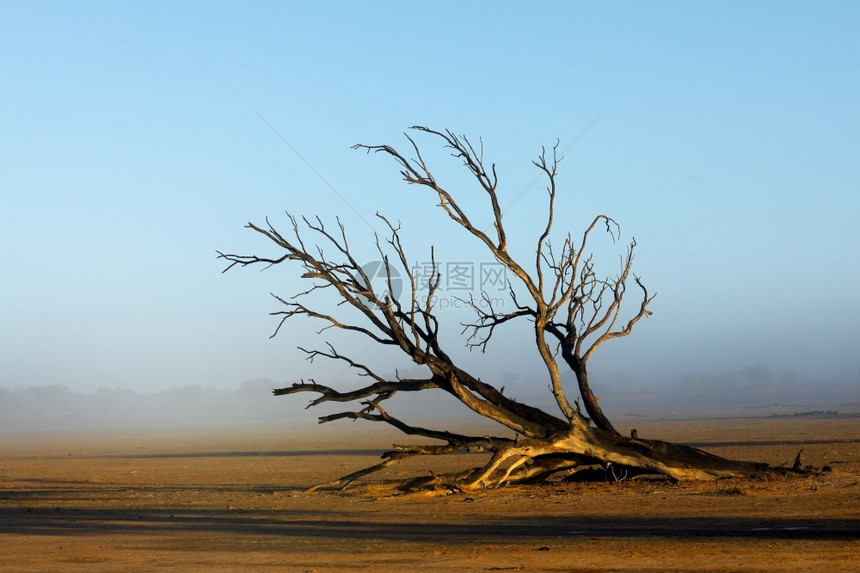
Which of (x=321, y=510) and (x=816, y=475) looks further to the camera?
(x=816, y=475)

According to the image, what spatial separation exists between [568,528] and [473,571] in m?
3.37

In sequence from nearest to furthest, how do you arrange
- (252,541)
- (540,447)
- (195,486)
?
(252,541)
(540,447)
(195,486)

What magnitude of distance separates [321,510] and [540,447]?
3.89m

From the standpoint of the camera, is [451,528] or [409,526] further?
[409,526]

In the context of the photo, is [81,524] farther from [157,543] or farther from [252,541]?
[252,541]

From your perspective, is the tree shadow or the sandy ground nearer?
the sandy ground

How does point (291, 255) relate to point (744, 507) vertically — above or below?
above

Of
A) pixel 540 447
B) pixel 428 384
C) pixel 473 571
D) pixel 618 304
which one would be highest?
pixel 618 304

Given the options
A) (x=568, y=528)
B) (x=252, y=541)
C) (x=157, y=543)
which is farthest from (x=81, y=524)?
(x=568, y=528)

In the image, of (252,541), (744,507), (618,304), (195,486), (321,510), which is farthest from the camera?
(195,486)

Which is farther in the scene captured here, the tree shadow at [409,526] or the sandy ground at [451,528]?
the tree shadow at [409,526]

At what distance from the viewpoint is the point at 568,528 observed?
12164 mm

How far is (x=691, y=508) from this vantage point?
13742mm

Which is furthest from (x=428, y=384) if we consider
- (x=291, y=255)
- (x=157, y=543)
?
(x=157, y=543)
